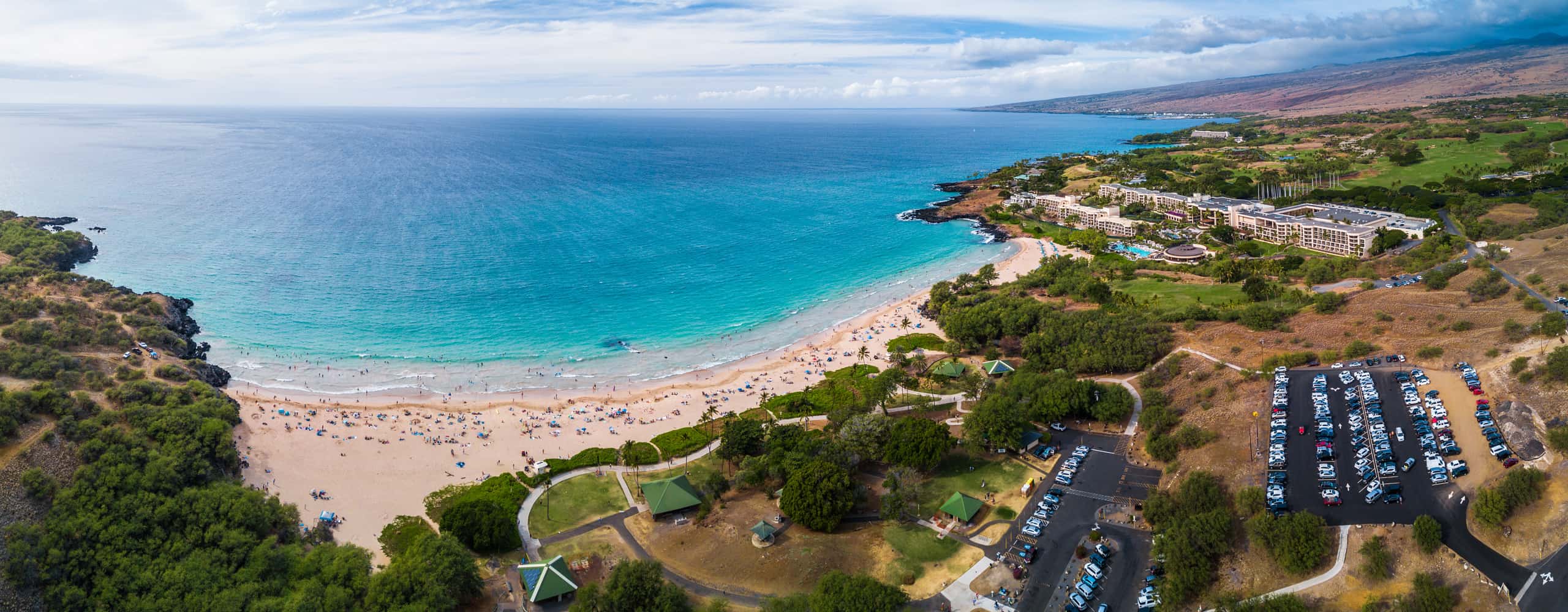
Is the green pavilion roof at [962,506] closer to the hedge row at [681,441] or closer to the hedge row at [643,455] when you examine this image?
the hedge row at [681,441]

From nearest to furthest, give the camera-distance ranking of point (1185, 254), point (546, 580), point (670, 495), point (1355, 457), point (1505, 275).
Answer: point (546, 580) → point (1355, 457) → point (670, 495) → point (1505, 275) → point (1185, 254)

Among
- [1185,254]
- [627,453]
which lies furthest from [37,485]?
[1185,254]

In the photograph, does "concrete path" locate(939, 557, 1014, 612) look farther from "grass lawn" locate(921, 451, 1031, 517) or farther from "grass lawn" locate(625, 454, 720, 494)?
"grass lawn" locate(625, 454, 720, 494)

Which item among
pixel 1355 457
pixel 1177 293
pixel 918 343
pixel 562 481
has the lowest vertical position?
pixel 562 481

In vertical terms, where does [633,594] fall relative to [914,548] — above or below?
above

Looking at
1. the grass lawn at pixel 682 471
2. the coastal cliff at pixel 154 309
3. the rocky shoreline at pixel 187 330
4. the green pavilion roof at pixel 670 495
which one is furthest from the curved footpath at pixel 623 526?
the coastal cliff at pixel 154 309

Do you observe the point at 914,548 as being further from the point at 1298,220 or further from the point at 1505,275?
the point at 1298,220
